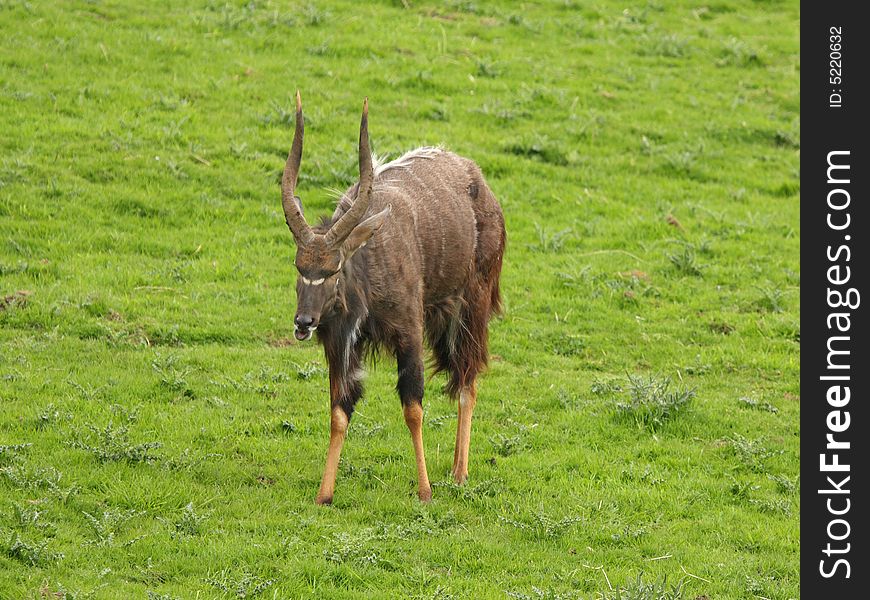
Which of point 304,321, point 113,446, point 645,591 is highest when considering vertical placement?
point 304,321

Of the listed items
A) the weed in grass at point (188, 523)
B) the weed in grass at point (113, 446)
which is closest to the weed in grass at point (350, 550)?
the weed in grass at point (188, 523)

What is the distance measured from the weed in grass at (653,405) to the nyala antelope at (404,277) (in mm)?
1553

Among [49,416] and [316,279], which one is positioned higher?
[316,279]

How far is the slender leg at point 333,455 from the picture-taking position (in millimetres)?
9445

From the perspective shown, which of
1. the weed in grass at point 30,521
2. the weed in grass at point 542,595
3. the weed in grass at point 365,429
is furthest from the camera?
the weed in grass at point 365,429

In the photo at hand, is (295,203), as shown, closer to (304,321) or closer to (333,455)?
(304,321)

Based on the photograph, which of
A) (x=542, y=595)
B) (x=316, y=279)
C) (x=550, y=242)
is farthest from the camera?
(x=550, y=242)

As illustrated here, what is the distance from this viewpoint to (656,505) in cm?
975

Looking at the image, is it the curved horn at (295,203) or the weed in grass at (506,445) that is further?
the weed in grass at (506,445)

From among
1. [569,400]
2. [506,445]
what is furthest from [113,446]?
[569,400]

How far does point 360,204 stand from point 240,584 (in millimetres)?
2840

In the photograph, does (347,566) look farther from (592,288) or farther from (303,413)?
(592,288)

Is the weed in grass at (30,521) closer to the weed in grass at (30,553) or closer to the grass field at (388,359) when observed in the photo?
the grass field at (388,359)

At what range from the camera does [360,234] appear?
9.05 m
